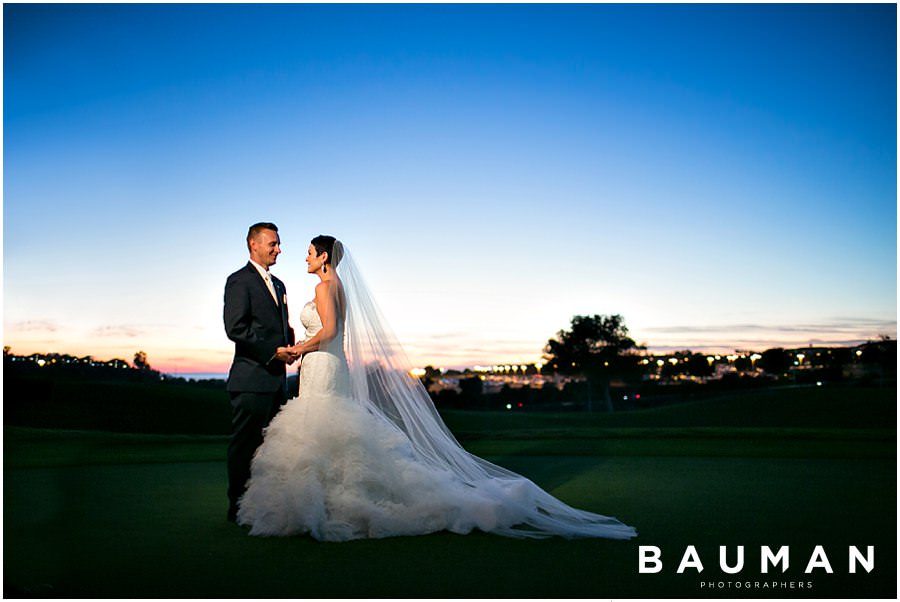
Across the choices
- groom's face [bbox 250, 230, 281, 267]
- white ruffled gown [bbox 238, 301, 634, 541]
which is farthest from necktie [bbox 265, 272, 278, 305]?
white ruffled gown [bbox 238, 301, 634, 541]

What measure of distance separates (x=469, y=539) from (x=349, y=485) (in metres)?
1.01

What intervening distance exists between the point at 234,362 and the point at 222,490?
6.03ft

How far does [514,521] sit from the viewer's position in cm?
554

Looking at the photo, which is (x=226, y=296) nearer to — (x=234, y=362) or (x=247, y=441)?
(x=234, y=362)

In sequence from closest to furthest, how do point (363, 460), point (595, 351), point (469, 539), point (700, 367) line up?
point (469, 539), point (363, 460), point (595, 351), point (700, 367)

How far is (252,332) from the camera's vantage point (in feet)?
20.7

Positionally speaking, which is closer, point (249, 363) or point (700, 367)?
point (249, 363)

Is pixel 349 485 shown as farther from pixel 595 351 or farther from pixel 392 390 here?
pixel 595 351

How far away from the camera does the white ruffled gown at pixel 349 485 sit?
209 inches

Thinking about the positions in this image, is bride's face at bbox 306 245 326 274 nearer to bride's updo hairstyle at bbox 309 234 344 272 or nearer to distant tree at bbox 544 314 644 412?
bride's updo hairstyle at bbox 309 234 344 272

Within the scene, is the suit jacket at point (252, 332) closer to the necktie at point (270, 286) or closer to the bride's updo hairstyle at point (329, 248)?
the necktie at point (270, 286)

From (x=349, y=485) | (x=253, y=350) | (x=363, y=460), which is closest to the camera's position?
(x=349, y=485)

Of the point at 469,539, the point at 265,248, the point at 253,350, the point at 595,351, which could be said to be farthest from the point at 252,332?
the point at 595,351

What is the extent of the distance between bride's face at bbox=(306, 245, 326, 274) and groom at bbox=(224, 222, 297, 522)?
344 millimetres
